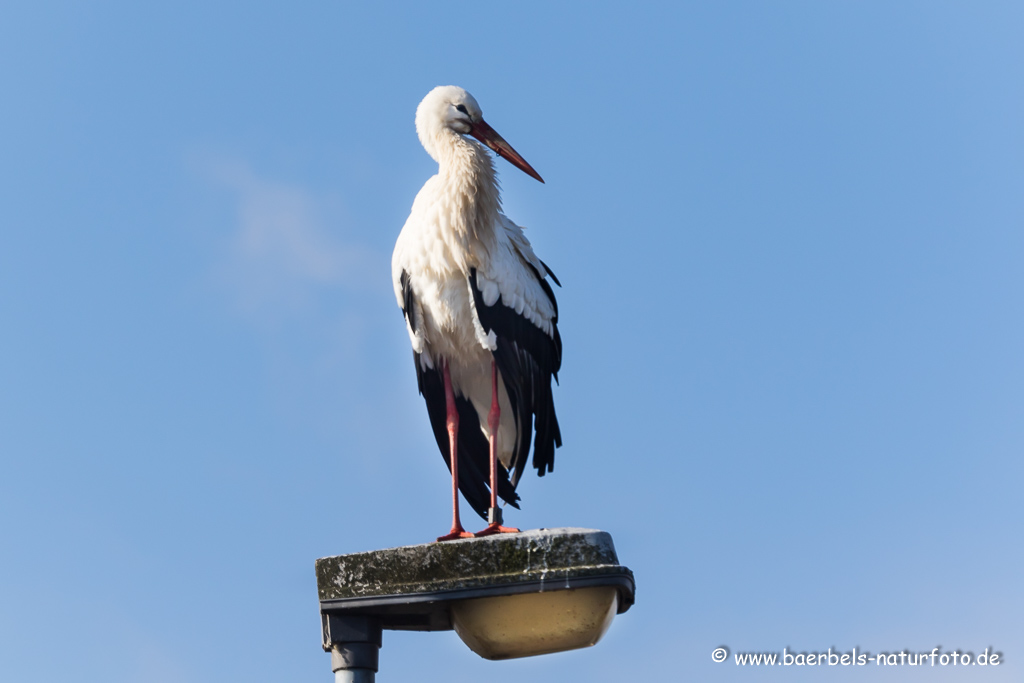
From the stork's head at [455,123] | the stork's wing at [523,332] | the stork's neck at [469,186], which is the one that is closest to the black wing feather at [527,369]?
the stork's wing at [523,332]

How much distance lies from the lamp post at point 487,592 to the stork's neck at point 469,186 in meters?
2.59

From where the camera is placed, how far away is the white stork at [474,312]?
6516 millimetres

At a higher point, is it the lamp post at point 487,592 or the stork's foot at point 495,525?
the stork's foot at point 495,525

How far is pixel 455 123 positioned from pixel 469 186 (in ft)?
1.69

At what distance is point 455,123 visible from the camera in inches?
273

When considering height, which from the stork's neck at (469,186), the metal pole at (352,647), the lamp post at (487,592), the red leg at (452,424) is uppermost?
the stork's neck at (469,186)

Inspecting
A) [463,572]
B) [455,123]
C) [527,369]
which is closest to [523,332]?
[527,369]

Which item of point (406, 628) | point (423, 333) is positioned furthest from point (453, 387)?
point (406, 628)

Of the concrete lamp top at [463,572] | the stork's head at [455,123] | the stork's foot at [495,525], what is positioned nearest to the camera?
the concrete lamp top at [463,572]

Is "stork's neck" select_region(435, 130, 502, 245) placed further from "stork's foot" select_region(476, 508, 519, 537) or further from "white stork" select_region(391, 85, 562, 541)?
"stork's foot" select_region(476, 508, 519, 537)

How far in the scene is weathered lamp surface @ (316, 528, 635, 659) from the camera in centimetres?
418

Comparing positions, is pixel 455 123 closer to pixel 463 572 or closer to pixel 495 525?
pixel 495 525

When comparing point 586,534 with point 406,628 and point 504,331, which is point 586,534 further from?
point 504,331

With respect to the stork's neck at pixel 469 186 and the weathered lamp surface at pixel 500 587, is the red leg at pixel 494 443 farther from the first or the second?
the weathered lamp surface at pixel 500 587
